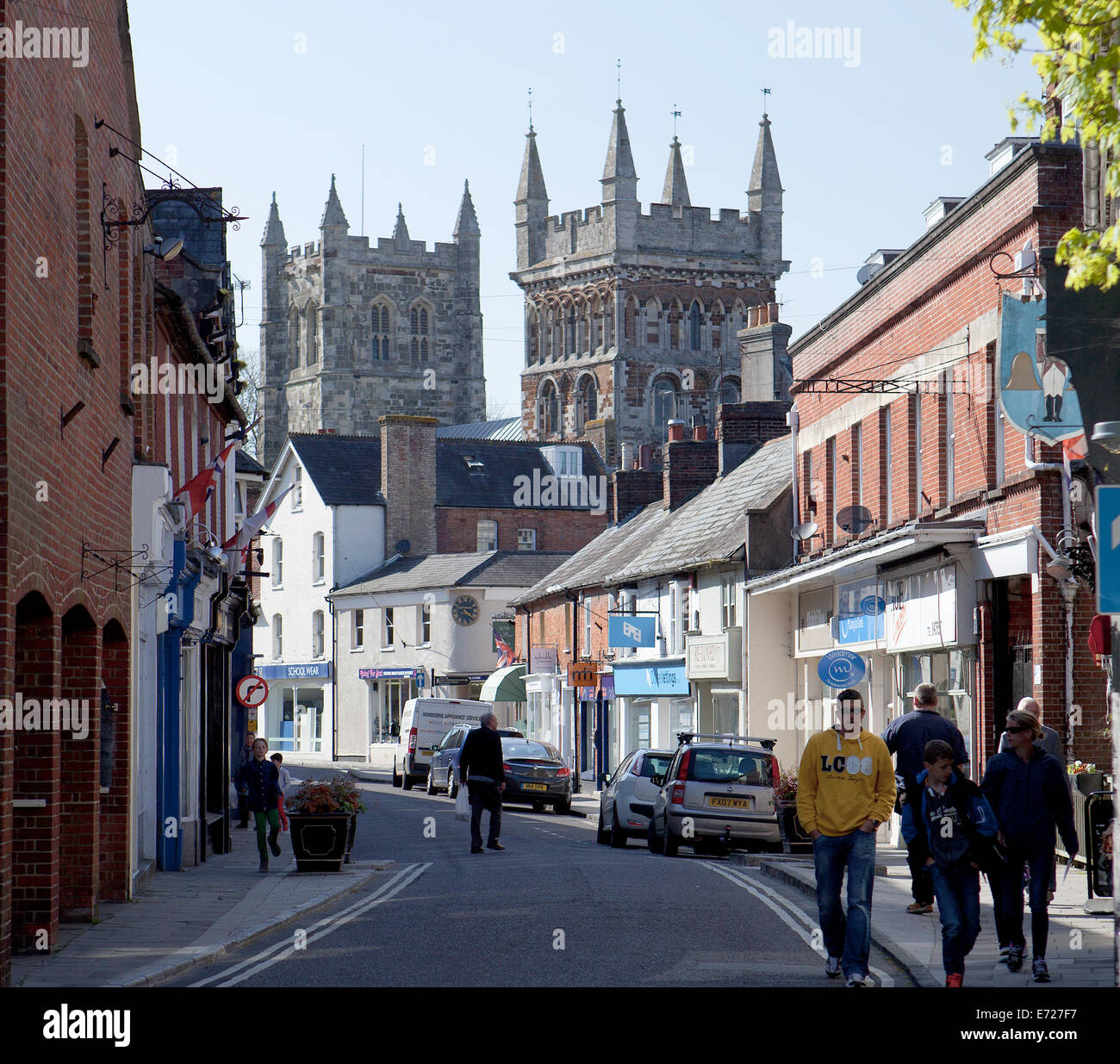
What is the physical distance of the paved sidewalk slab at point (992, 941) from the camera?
1169 cm

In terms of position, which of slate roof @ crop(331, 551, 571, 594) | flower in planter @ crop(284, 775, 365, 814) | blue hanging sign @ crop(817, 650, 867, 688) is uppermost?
slate roof @ crop(331, 551, 571, 594)

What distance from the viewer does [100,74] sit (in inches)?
633

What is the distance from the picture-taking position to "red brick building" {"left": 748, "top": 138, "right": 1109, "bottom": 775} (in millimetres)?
19688

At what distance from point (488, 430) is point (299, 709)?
42963 mm

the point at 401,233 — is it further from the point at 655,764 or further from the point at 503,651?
the point at 655,764

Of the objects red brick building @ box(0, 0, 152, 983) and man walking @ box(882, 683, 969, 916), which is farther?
man walking @ box(882, 683, 969, 916)

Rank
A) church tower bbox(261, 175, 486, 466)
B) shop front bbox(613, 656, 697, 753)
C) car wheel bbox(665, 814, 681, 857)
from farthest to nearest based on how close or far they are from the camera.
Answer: church tower bbox(261, 175, 486, 466) → shop front bbox(613, 656, 697, 753) → car wheel bbox(665, 814, 681, 857)

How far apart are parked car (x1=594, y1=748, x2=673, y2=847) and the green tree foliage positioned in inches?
629

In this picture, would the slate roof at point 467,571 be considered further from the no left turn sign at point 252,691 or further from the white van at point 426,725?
the no left turn sign at point 252,691

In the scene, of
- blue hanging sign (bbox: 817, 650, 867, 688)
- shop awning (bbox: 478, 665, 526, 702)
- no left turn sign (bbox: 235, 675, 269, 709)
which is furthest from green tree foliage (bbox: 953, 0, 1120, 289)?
shop awning (bbox: 478, 665, 526, 702)

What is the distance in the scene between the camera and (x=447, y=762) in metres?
41.8

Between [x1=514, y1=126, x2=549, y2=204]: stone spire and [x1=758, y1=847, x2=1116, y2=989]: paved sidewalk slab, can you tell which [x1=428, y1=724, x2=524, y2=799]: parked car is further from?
[x1=514, y1=126, x2=549, y2=204]: stone spire

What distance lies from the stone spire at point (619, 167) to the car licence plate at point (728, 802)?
8247cm
